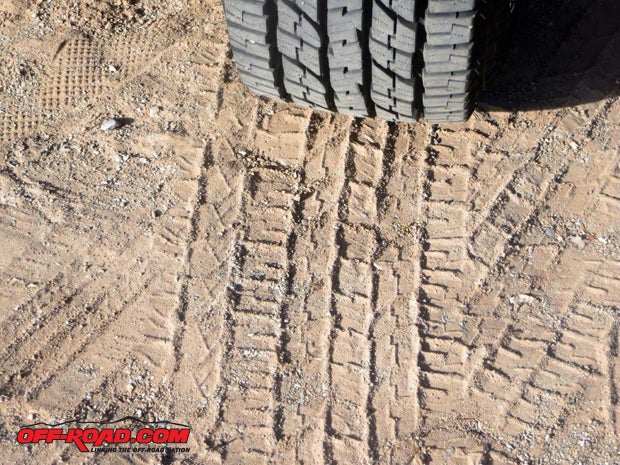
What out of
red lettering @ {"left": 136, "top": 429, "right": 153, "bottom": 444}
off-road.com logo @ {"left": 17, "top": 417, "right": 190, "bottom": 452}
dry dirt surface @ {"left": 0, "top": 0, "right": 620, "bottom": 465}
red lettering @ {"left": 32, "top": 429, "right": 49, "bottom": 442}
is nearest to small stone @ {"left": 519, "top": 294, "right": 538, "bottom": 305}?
dry dirt surface @ {"left": 0, "top": 0, "right": 620, "bottom": 465}

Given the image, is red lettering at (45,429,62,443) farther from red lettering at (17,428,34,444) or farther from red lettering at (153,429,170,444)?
red lettering at (153,429,170,444)

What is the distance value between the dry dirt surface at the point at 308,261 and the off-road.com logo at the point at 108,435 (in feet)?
0.14

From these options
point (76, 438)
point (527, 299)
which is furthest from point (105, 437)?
point (527, 299)

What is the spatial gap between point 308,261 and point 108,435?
1137 mm

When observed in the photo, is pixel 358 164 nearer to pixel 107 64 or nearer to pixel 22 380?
pixel 107 64

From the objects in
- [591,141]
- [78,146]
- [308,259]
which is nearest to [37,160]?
[78,146]

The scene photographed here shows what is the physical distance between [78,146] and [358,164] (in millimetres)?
1400

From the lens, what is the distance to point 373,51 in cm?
330

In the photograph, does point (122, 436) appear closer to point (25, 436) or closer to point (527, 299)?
point (25, 436)

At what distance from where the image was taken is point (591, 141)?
393 centimetres

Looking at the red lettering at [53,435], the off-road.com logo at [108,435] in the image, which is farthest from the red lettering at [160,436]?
the red lettering at [53,435]

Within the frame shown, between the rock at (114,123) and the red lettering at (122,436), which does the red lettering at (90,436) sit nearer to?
the red lettering at (122,436)

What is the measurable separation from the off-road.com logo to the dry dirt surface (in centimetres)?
4

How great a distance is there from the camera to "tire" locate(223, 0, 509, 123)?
10.3ft
